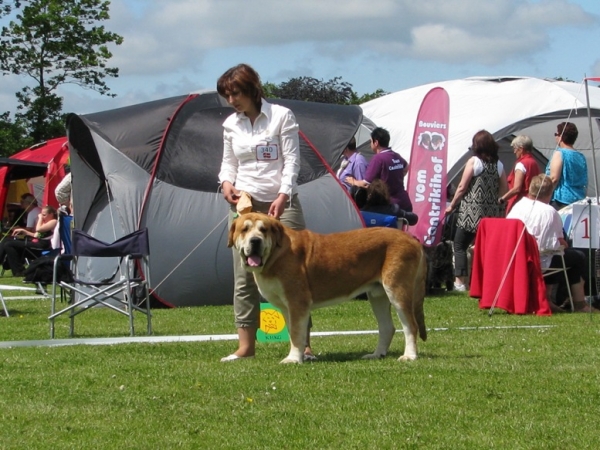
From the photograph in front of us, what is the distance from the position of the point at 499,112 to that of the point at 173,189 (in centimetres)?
760

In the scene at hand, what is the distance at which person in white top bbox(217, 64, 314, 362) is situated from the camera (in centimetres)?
649

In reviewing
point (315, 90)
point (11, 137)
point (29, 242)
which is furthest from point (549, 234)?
point (315, 90)

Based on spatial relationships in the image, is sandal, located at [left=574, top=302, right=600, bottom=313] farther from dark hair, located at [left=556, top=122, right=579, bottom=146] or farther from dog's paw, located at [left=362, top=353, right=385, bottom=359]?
dog's paw, located at [left=362, top=353, right=385, bottom=359]

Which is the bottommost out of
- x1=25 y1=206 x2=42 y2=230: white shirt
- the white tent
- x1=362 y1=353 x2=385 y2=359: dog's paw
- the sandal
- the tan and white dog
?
the sandal

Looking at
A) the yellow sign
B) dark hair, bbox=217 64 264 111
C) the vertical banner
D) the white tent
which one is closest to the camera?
dark hair, bbox=217 64 264 111

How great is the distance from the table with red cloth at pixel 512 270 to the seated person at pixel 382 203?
190cm

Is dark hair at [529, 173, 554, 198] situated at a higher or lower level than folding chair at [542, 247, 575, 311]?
higher

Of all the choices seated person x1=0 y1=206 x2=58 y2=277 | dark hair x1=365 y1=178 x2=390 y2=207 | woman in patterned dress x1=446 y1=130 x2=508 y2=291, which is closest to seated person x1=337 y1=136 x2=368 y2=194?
dark hair x1=365 y1=178 x2=390 y2=207

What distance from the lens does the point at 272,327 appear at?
304 inches

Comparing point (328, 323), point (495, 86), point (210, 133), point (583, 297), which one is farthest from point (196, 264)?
point (495, 86)

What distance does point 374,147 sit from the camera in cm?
1238

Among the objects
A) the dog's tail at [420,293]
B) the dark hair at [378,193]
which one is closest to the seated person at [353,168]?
the dark hair at [378,193]

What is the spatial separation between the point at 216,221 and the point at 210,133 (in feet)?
3.50

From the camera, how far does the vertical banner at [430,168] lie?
1298cm
